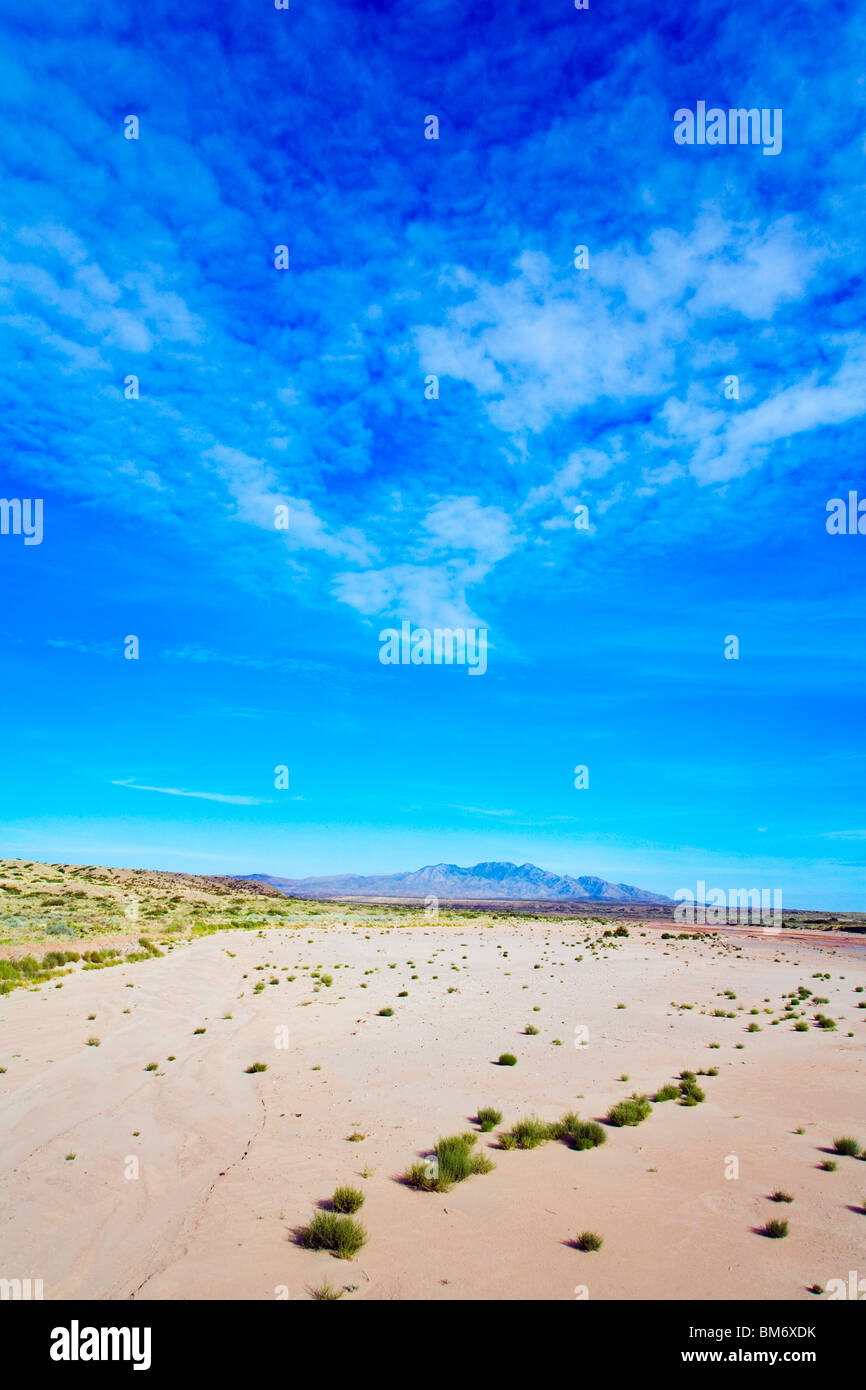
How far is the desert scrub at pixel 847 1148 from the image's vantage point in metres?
10.5

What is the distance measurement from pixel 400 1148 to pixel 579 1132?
302 centimetres

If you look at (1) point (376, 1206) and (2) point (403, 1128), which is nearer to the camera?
(1) point (376, 1206)

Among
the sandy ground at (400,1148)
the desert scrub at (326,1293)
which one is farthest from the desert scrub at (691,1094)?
the desert scrub at (326,1293)

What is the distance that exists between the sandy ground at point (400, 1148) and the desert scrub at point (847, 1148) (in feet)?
1.08

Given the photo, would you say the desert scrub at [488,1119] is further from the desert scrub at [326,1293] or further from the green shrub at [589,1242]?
the desert scrub at [326,1293]

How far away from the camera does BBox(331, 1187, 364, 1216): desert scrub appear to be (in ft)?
26.7

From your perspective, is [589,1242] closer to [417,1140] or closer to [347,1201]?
[347,1201]

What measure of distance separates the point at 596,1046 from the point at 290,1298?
524 inches

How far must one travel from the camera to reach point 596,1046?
17.8m

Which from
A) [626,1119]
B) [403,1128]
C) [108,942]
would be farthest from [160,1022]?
[108,942]

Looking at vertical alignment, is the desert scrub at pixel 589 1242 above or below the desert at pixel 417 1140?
above

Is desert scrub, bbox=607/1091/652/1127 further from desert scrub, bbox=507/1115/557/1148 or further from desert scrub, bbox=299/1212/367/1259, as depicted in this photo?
desert scrub, bbox=299/1212/367/1259

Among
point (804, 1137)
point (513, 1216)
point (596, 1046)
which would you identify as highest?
point (513, 1216)
